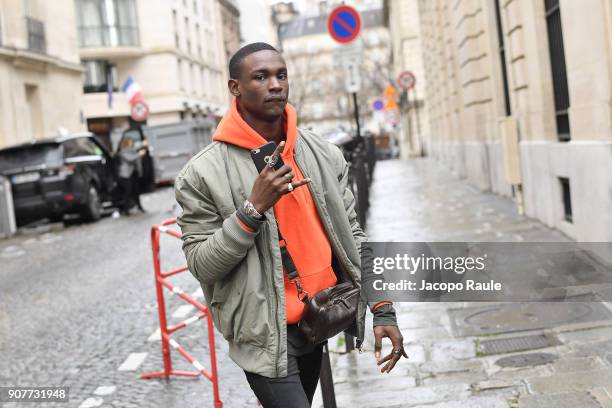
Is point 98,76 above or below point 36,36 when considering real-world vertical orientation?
above

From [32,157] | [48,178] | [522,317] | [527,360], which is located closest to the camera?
[527,360]

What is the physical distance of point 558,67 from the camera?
10242mm

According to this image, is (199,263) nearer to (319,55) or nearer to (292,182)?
(292,182)

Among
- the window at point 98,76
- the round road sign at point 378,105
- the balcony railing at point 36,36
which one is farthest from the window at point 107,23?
the balcony railing at point 36,36

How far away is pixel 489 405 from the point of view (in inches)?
177

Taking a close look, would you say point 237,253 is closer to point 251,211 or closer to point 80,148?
point 251,211

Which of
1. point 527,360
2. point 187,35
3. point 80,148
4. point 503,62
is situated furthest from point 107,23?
point 527,360

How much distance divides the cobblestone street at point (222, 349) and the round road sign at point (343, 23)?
2950 millimetres

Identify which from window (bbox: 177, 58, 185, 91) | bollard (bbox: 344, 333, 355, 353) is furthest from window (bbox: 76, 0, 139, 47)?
bollard (bbox: 344, 333, 355, 353)

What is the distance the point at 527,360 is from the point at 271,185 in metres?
3.20

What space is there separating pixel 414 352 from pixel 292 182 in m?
3.38

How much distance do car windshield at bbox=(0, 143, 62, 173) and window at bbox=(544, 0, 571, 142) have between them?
10.6 m

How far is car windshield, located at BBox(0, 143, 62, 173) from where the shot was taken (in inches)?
677

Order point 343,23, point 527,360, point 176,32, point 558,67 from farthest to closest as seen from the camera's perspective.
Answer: point 176,32 → point 343,23 → point 558,67 → point 527,360
